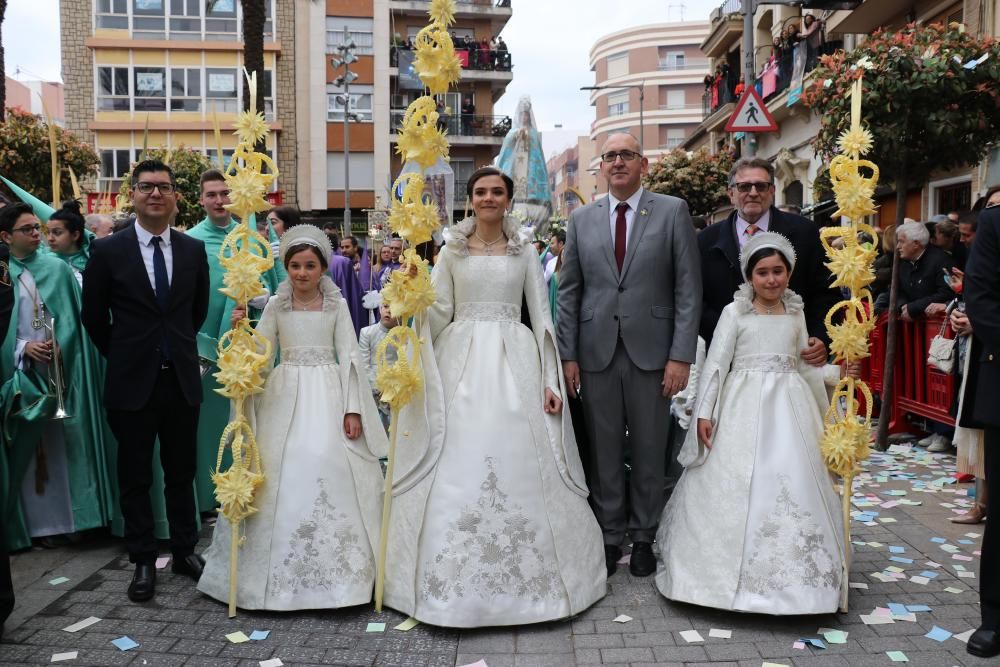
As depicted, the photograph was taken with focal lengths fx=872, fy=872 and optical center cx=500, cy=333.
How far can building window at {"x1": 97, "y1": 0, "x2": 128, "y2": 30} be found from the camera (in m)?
33.9

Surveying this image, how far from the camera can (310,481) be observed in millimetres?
4426

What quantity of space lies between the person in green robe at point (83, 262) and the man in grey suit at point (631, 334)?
2.66m

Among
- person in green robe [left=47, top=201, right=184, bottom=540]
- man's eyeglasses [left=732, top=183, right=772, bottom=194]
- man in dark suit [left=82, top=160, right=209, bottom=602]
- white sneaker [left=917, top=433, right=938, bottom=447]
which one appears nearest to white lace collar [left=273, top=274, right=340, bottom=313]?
man in dark suit [left=82, top=160, right=209, bottom=602]

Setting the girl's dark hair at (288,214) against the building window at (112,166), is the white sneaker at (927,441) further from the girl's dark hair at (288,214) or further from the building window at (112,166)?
the building window at (112,166)

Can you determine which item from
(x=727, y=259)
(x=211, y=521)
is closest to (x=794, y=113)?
(x=727, y=259)

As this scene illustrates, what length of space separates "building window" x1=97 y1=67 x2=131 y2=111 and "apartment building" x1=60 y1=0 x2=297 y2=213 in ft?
0.13

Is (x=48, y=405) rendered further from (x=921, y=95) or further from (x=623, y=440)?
(x=921, y=95)

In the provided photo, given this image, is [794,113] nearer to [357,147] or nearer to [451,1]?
[451,1]

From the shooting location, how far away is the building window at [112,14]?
33.9 metres

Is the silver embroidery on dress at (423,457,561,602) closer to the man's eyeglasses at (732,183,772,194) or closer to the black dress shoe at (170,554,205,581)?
the black dress shoe at (170,554,205,581)

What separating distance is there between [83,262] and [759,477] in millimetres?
4652

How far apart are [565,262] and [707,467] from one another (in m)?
1.47

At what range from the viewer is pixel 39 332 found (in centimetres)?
551

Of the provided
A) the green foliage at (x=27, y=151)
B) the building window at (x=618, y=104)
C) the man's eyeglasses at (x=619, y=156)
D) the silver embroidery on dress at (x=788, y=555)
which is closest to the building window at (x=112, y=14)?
the green foliage at (x=27, y=151)
